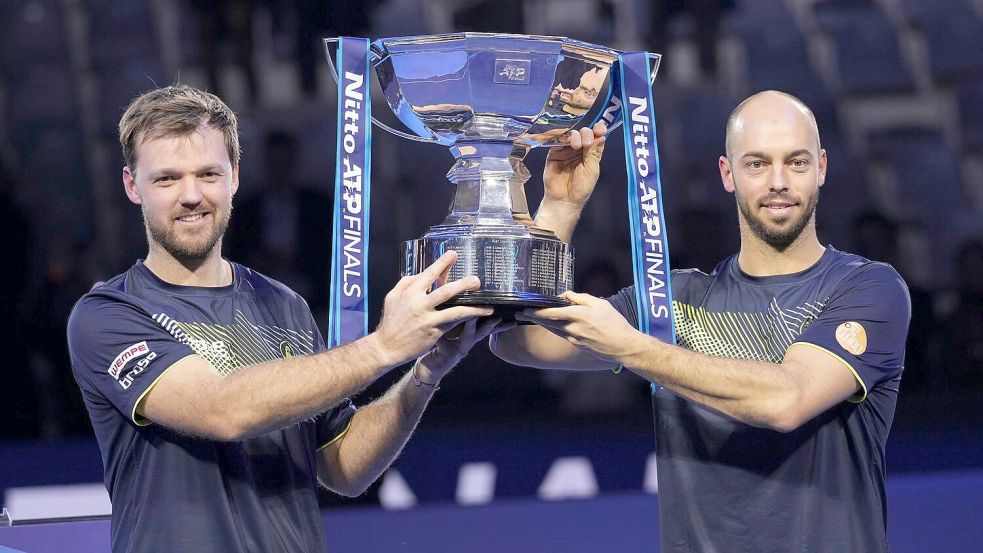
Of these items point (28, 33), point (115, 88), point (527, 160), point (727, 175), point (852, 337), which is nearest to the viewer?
point (852, 337)

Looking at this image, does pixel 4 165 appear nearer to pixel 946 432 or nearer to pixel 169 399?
pixel 169 399

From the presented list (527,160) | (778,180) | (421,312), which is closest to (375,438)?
(421,312)

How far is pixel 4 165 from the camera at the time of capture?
3660mm

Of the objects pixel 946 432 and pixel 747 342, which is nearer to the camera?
pixel 747 342

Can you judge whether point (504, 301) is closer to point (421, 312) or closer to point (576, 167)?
point (421, 312)

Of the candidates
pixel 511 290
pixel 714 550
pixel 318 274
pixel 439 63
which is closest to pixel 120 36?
pixel 318 274

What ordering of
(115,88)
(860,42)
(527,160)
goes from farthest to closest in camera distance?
(860,42) → (527,160) → (115,88)

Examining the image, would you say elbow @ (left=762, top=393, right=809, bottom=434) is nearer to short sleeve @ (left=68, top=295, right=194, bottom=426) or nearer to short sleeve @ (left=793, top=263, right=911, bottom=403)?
short sleeve @ (left=793, top=263, right=911, bottom=403)

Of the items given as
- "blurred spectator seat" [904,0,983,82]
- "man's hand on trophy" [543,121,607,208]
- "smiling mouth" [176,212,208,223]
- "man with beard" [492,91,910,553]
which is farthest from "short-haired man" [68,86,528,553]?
"blurred spectator seat" [904,0,983,82]

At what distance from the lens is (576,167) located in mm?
2381

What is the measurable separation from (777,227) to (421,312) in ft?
2.56

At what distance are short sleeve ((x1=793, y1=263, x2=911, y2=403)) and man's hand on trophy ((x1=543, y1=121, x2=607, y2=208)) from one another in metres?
0.53

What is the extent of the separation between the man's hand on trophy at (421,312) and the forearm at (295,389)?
0.03m

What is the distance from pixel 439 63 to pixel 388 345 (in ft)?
1.68
